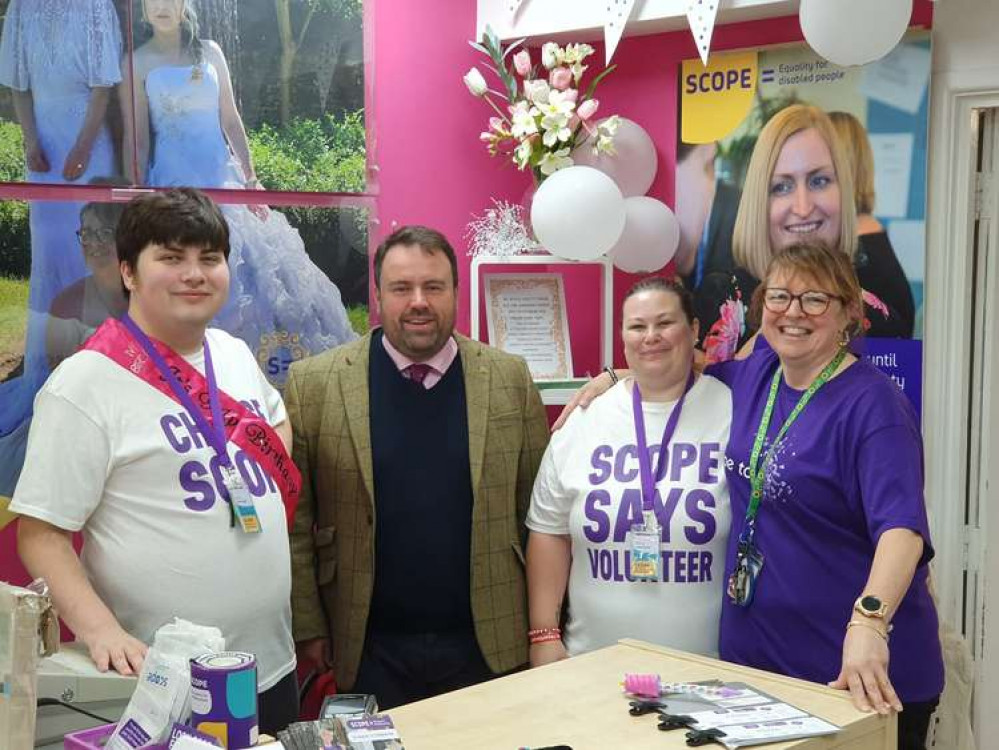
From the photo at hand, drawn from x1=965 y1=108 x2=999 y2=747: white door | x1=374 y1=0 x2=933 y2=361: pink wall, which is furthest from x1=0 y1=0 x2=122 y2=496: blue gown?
x1=965 y1=108 x2=999 y2=747: white door

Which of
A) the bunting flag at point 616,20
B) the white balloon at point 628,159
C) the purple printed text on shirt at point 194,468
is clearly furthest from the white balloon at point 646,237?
the purple printed text on shirt at point 194,468

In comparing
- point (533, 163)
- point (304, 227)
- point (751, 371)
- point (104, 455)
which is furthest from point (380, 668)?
point (533, 163)

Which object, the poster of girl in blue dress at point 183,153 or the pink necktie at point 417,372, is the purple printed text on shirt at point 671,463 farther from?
the poster of girl in blue dress at point 183,153

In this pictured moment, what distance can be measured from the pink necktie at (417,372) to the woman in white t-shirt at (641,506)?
371 millimetres

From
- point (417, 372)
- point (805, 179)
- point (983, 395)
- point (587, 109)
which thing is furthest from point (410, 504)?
point (983, 395)

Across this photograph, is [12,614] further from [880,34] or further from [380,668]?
[880,34]

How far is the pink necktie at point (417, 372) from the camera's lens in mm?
2963

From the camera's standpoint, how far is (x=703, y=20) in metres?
3.57

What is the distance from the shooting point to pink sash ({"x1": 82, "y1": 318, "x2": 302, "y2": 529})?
7.91 ft

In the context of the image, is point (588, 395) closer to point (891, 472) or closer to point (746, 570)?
point (746, 570)

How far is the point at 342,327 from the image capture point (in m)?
3.71

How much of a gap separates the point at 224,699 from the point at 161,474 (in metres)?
0.77

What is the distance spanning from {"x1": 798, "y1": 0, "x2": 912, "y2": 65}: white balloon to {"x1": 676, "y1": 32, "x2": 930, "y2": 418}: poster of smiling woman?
53 centimetres

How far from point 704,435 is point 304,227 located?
149 centimetres
